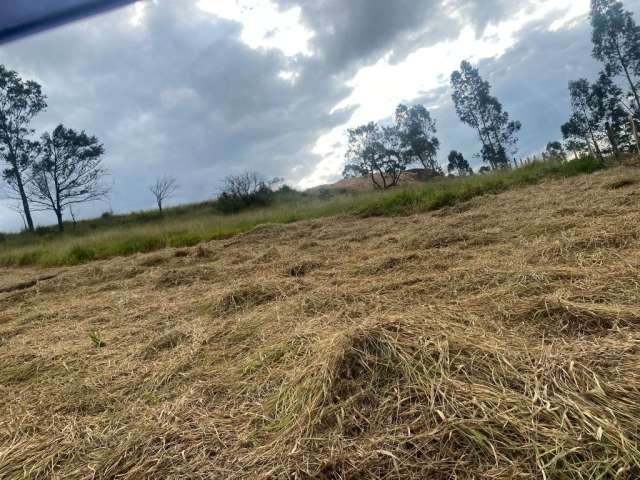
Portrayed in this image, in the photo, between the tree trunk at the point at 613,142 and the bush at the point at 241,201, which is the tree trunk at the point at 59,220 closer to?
the bush at the point at 241,201

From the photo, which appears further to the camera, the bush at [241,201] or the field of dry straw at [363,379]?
the bush at [241,201]

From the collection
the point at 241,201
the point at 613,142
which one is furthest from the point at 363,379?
the point at 241,201

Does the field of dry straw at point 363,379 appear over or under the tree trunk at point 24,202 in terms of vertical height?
under

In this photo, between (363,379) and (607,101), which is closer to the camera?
(363,379)

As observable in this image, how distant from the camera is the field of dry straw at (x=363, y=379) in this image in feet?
3.30

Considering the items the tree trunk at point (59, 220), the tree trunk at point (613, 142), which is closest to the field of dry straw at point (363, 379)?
the tree trunk at point (613, 142)

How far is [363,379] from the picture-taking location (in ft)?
4.35

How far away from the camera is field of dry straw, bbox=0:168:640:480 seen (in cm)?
101

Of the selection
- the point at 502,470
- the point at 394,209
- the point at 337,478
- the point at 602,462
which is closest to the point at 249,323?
the point at 337,478

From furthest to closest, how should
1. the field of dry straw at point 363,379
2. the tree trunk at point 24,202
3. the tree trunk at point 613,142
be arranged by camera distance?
the tree trunk at point 24,202
the tree trunk at point 613,142
the field of dry straw at point 363,379

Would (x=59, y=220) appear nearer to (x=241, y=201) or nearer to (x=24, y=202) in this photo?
(x=24, y=202)

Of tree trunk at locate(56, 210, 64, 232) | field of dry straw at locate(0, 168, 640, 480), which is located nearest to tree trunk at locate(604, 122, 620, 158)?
field of dry straw at locate(0, 168, 640, 480)

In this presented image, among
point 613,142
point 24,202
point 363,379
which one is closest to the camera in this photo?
point 363,379

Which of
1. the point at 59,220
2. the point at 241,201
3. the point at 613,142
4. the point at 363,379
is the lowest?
the point at 363,379
